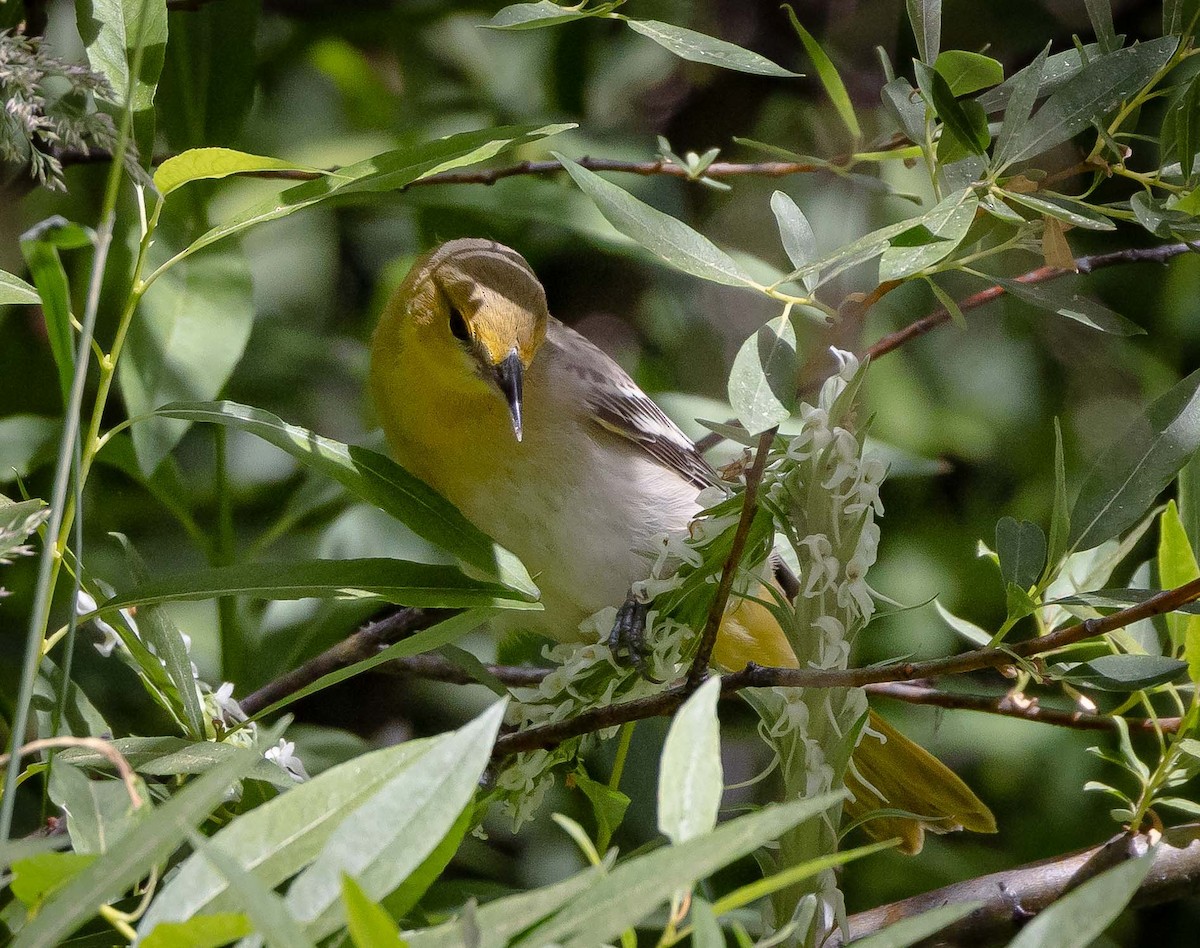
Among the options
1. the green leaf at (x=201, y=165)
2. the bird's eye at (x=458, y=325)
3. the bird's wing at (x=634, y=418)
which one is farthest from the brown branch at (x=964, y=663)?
the bird's wing at (x=634, y=418)

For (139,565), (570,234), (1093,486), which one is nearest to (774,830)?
(1093,486)

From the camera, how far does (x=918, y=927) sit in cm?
68

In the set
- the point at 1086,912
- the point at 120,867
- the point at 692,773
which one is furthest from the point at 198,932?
the point at 1086,912

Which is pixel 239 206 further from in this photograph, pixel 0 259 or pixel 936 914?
pixel 936 914

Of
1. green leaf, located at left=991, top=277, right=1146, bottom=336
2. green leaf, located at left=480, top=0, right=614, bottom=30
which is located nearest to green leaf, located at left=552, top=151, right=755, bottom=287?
green leaf, located at left=480, top=0, right=614, bottom=30

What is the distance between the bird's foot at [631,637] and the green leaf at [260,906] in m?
0.89

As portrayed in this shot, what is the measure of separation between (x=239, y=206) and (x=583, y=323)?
0.93 m

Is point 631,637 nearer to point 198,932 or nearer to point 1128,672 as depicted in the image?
point 1128,672

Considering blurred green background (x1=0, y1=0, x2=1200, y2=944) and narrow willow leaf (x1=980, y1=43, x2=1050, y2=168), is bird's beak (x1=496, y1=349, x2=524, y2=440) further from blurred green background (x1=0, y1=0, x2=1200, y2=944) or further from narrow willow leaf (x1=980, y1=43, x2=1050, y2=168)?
narrow willow leaf (x1=980, y1=43, x2=1050, y2=168)

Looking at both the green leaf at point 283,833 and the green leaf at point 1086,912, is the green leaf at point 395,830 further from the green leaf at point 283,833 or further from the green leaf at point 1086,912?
the green leaf at point 1086,912

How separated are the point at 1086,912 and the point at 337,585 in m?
0.78

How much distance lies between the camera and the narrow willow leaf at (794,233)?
3.87ft

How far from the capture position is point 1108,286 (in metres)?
2.82

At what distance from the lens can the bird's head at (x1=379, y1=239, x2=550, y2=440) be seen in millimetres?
1940
